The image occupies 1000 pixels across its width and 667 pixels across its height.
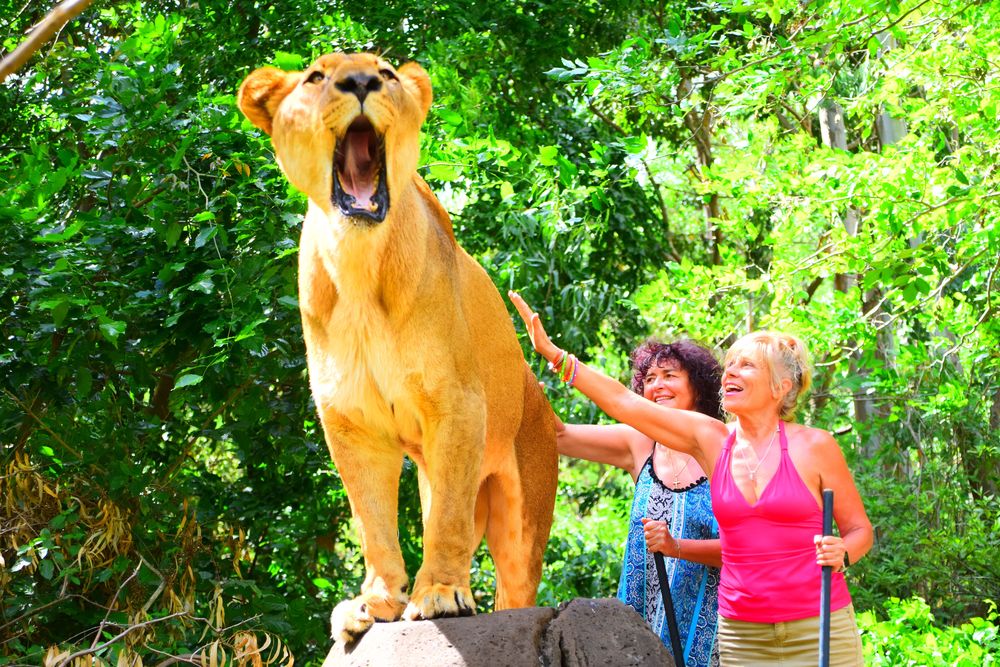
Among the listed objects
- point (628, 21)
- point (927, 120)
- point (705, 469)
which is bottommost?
point (705, 469)

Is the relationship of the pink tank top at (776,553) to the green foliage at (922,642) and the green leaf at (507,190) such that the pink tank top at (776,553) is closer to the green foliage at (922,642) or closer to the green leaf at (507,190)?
the green leaf at (507,190)

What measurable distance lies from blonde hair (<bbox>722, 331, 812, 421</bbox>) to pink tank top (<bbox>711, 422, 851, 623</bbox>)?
0.27 m

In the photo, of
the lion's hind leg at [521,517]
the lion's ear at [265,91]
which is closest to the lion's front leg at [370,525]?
the lion's hind leg at [521,517]

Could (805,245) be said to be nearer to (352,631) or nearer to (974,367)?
(974,367)

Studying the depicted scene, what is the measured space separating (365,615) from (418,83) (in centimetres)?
159

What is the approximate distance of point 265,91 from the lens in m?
3.43

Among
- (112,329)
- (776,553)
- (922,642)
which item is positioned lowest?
(922,642)

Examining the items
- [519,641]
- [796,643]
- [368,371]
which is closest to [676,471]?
[796,643]

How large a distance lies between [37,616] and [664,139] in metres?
8.08

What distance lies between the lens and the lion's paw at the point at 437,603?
337 cm

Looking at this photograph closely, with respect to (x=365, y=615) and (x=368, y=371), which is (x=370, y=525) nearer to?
(x=365, y=615)

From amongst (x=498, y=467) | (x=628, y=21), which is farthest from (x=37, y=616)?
(x=628, y=21)

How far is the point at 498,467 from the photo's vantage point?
3.99 metres

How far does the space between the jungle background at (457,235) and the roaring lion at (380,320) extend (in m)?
1.18
